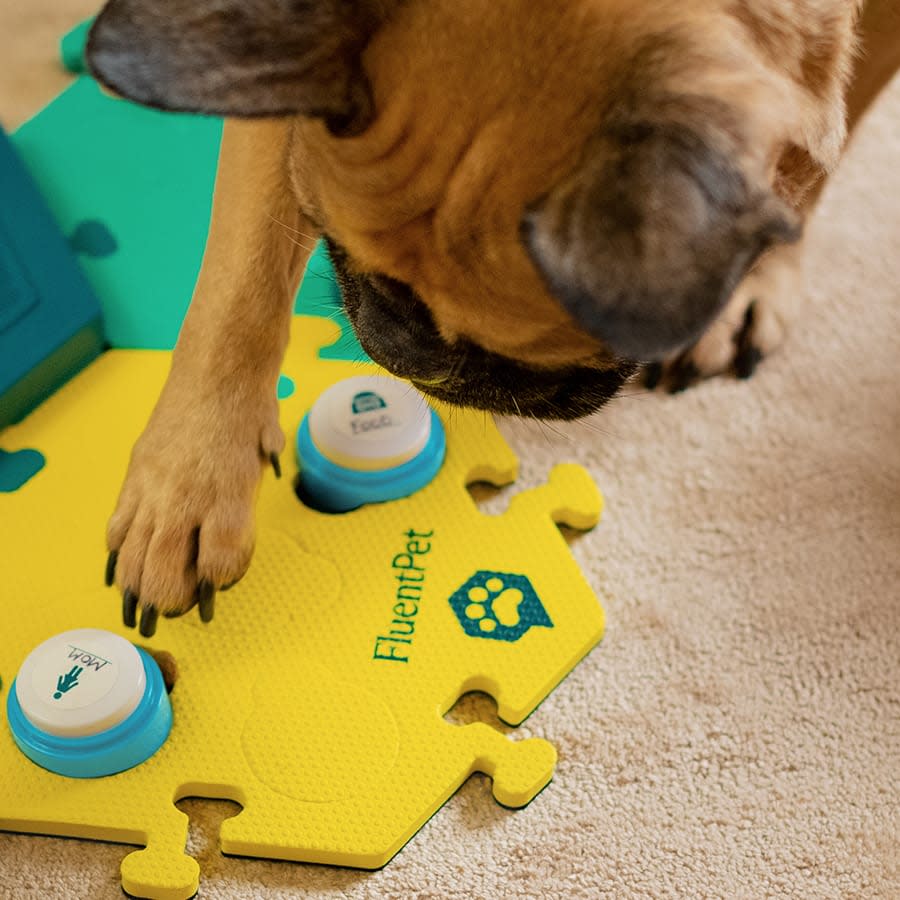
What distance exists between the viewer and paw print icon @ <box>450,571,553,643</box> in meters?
1.10

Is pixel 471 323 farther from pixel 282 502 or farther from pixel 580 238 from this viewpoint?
pixel 282 502

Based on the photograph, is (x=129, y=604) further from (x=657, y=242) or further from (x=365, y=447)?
(x=657, y=242)

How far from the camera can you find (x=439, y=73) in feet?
2.39

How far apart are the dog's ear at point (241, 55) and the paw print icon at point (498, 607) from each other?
1.76ft

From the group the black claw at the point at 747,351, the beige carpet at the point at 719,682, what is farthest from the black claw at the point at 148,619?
the black claw at the point at 747,351

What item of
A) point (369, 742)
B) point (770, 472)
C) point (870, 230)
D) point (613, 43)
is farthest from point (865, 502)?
point (613, 43)

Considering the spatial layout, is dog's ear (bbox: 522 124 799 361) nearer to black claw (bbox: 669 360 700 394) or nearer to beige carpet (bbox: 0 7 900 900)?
beige carpet (bbox: 0 7 900 900)

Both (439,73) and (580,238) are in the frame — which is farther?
(439,73)

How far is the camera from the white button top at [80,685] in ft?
3.06

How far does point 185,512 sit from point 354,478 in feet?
0.66

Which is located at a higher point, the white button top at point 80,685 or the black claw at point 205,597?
the white button top at point 80,685

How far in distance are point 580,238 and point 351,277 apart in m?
0.38

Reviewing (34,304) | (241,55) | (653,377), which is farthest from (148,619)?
(653,377)

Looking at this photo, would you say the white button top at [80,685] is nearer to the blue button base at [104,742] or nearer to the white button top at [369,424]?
the blue button base at [104,742]
